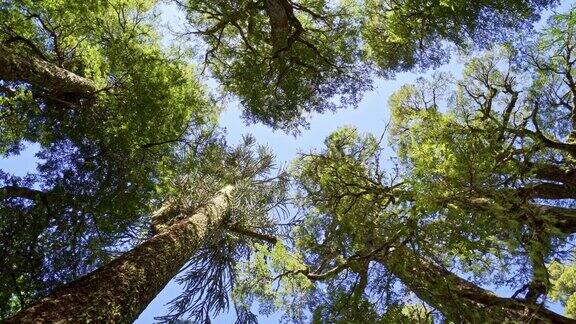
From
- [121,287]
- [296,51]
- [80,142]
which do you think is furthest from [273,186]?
[121,287]

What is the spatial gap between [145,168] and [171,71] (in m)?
1.70

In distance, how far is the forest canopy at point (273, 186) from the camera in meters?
4.27

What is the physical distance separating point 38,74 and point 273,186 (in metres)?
6.26

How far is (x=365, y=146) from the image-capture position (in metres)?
8.66

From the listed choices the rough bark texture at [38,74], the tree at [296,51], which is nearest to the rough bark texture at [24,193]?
the rough bark texture at [38,74]

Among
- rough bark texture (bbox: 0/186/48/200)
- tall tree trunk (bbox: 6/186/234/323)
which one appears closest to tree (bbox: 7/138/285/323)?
tall tree trunk (bbox: 6/186/234/323)

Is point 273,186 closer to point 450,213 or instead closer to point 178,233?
point 178,233

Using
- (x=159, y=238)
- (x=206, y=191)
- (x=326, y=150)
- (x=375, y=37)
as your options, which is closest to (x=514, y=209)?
(x=159, y=238)

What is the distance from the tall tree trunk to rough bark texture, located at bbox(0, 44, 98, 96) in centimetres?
311

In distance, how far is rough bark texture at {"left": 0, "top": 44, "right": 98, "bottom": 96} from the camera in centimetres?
618

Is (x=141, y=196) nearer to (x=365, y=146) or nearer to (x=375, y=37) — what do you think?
(x=365, y=146)

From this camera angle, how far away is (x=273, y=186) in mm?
11508

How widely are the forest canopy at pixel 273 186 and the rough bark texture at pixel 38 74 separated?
0.03 m

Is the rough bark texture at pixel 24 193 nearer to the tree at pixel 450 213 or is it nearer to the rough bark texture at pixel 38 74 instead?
the rough bark texture at pixel 38 74
